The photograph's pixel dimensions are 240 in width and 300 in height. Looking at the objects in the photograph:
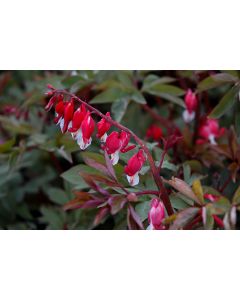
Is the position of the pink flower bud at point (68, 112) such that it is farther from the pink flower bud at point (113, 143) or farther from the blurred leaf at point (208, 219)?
the blurred leaf at point (208, 219)

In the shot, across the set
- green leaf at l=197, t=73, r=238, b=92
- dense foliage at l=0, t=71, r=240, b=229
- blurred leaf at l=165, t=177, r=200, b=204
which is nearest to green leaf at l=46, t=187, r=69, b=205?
dense foliage at l=0, t=71, r=240, b=229

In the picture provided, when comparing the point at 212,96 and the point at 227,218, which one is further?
the point at 212,96

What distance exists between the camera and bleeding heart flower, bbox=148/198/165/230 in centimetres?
102

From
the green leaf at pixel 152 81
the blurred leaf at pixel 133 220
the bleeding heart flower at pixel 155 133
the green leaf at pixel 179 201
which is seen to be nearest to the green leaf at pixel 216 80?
the green leaf at pixel 152 81

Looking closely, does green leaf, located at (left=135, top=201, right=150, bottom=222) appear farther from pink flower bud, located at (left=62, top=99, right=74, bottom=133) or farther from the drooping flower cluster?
pink flower bud, located at (left=62, top=99, right=74, bottom=133)

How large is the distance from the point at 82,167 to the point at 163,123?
52 centimetres

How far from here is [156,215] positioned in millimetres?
1020

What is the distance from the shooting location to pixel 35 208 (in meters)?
1.83

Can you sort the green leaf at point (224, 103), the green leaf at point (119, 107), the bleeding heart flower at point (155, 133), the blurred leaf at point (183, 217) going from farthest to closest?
the bleeding heart flower at point (155, 133)
the green leaf at point (119, 107)
the green leaf at point (224, 103)
the blurred leaf at point (183, 217)

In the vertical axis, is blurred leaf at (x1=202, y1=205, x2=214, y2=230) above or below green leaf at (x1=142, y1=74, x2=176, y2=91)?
below

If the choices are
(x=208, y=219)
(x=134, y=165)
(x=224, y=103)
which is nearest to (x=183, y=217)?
(x=208, y=219)

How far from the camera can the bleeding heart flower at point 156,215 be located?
1.02 meters
